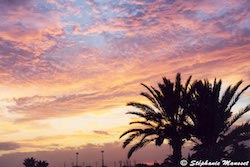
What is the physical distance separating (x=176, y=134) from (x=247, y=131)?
4.36 m

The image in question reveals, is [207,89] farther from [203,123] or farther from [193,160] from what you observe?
[193,160]

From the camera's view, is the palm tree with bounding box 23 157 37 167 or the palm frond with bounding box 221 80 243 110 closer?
the palm frond with bounding box 221 80 243 110

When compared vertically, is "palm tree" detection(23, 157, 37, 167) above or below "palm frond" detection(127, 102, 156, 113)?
below

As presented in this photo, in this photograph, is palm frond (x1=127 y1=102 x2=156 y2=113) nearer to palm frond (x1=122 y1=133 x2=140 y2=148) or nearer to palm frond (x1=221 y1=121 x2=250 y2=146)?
palm frond (x1=122 y1=133 x2=140 y2=148)

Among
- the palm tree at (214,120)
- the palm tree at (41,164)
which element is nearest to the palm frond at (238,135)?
the palm tree at (214,120)

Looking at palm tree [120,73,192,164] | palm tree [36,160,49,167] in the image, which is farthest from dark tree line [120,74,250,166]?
palm tree [36,160,49,167]

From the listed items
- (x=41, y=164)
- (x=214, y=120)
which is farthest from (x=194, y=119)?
(x=41, y=164)

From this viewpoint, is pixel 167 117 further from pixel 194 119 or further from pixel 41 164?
pixel 41 164

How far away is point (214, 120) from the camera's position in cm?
2130

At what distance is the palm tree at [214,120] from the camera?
69.9 ft

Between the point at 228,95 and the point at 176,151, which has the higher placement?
the point at 228,95

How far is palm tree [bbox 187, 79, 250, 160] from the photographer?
21.3 metres

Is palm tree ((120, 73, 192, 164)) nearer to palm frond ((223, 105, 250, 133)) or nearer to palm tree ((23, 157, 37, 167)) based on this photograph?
palm frond ((223, 105, 250, 133))

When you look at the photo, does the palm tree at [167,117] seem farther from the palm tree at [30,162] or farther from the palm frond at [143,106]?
the palm tree at [30,162]
